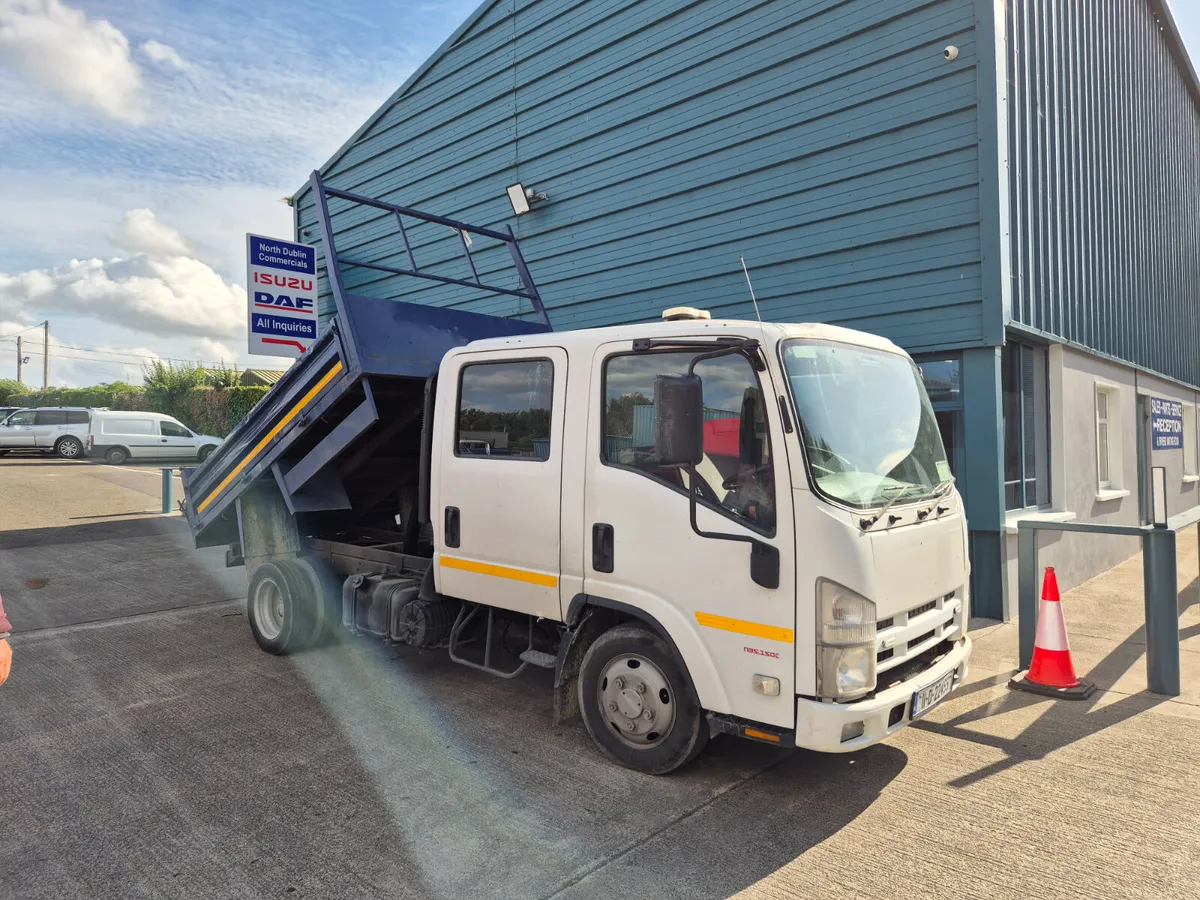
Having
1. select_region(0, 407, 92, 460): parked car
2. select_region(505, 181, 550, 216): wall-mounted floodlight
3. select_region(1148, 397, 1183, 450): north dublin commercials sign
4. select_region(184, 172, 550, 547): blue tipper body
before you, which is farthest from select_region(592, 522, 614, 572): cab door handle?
Result: select_region(0, 407, 92, 460): parked car

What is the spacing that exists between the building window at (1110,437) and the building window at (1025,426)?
272 centimetres

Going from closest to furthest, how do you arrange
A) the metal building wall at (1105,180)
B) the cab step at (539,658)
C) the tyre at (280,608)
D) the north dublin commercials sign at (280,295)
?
the cab step at (539,658) → the tyre at (280,608) → the metal building wall at (1105,180) → the north dublin commercials sign at (280,295)

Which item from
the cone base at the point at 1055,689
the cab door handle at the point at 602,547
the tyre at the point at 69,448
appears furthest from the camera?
the tyre at the point at 69,448

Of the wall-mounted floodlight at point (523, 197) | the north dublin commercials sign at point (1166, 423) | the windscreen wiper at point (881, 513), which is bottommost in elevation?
the windscreen wiper at point (881, 513)

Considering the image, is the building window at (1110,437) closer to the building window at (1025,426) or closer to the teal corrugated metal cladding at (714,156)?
the building window at (1025,426)

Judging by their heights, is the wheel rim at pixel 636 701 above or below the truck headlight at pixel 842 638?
below

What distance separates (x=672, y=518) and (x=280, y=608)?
3.69 meters

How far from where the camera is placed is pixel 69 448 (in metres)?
24.8

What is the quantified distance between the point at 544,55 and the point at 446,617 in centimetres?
823

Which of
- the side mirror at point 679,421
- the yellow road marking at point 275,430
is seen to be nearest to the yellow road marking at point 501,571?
the side mirror at point 679,421

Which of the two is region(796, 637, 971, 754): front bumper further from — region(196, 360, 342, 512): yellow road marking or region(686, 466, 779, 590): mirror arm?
region(196, 360, 342, 512): yellow road marking

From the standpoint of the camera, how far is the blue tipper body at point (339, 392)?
16.3ft

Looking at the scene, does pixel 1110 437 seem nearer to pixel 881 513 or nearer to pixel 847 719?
pixel 881 513

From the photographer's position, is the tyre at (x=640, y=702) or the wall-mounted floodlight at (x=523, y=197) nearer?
the tyre at (x=640, y=702)
